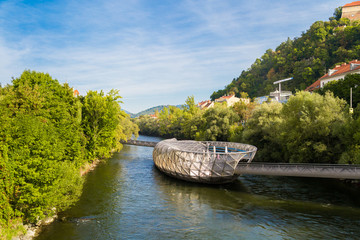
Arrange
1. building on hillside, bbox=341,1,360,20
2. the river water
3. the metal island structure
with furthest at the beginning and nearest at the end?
building on hillside, bbox=341,1,360,20 → the metal island structure → the river water

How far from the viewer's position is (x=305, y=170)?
2680 centimetres

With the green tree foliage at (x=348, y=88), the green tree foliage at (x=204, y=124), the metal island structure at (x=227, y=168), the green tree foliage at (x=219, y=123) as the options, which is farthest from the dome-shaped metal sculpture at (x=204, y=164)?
the green tree foliage at (x=219, y=123)

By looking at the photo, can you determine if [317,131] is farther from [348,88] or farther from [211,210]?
[211,210]

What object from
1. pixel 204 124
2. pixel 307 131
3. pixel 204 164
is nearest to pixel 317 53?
pixel 204 124

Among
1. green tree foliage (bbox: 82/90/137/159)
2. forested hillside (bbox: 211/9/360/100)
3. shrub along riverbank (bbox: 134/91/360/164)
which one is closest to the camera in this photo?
shrub along riverbank (bbox: 134/91/360/164)

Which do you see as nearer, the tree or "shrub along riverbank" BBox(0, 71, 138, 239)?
"shrub along riverbank" BBox(0, 71, 138, 239)

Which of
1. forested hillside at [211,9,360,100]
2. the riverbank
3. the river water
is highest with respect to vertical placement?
forested hillside at [211,9,360,100]

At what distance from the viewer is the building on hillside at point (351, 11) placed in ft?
363

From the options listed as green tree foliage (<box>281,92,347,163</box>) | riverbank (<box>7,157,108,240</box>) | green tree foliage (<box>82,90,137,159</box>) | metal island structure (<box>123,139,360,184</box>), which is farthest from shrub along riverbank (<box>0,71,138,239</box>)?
green tree foliage (<box>281,92,347,163</box>)

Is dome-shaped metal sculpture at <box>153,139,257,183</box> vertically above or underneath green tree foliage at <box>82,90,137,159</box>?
underneath

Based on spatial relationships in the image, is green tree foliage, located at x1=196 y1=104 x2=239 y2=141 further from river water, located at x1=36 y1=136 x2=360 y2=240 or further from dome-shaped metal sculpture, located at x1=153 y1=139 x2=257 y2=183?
dome-shaped metal sculpture, located at x1=153 y1=139 x2=257 y2=183

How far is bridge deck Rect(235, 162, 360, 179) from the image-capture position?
82.0 feet

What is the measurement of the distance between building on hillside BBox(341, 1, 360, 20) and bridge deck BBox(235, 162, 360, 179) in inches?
4445

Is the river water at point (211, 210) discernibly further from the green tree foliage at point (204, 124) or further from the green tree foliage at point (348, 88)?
the green tree foliage at point (204, 124)
